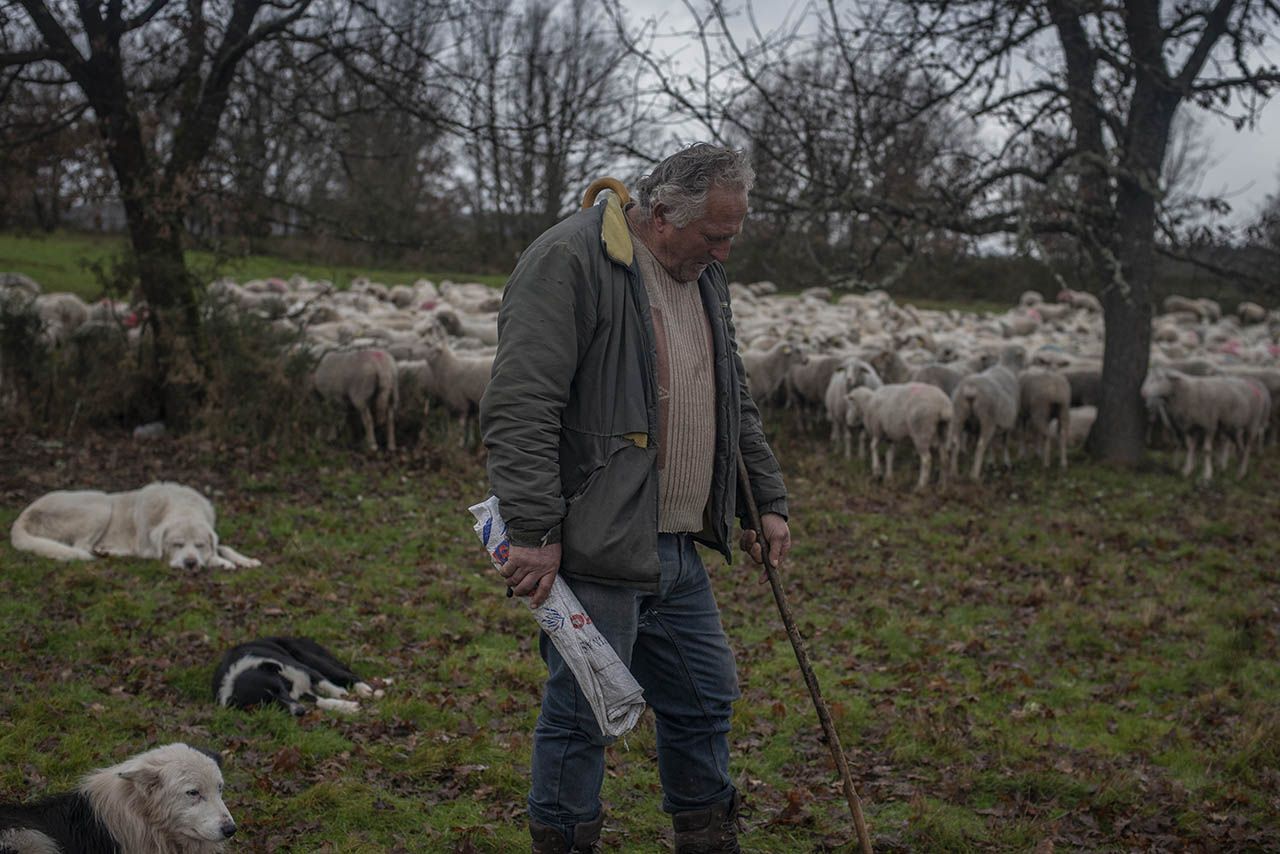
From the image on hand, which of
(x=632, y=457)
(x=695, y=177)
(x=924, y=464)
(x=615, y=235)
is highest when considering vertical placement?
(x=695, y=177)

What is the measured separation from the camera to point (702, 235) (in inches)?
138

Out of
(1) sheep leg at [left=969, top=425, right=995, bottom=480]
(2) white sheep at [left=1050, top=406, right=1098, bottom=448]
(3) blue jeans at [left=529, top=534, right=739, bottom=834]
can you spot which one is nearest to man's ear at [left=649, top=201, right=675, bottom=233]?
(3) blue jeans at [left=529, top=534, right=739, bottom=834]

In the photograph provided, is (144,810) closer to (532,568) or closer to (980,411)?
(532,568)

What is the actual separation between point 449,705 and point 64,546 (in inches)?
160

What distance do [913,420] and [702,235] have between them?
34.2 feet

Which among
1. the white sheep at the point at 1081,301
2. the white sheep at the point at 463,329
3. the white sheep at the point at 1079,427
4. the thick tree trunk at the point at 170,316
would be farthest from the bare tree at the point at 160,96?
the white sheep at the point at 1081,301

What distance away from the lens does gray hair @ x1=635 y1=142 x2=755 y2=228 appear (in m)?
3.44

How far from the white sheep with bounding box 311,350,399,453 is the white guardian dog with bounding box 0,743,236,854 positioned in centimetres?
937

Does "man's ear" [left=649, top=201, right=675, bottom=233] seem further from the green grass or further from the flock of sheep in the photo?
the green grass

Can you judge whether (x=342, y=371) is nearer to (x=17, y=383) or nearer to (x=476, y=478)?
(x=476, y=478)

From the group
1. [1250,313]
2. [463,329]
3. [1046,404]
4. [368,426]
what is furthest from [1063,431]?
[1250,313]

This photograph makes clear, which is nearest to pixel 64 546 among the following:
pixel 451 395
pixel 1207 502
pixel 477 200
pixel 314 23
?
pixel 451 395

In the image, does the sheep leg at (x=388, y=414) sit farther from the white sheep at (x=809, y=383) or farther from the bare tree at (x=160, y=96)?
the white sheep at (x=809, y=383)

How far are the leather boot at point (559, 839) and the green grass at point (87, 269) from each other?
16.7 meters
